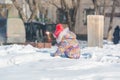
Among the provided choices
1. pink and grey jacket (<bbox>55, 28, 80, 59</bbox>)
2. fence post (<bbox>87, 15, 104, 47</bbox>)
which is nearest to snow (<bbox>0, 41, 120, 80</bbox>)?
pink and grey jacket (<bbox>55, 28, 80, 59</bbox>)

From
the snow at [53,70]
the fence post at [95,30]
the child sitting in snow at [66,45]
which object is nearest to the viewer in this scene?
the snow at [53,70]

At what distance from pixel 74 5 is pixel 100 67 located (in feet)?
74.5

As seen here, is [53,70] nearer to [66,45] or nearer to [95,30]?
[66,45]

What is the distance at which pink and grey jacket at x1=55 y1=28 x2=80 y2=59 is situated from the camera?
14508mm

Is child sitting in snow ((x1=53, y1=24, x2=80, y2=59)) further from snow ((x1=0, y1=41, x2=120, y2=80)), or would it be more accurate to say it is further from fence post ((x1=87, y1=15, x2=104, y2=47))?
fence post ((x1=87, y1=15, x2=104, y2=47))

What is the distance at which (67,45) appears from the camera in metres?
14.6

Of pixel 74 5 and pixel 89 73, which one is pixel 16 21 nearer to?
pixel 74 5

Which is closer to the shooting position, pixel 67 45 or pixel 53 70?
pixel 53 70

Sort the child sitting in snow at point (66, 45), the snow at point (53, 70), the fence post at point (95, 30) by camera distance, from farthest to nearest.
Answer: the fence post at point (95, 30)
the child sitting in snow at point (66, 45)
the snow at point (53, 70)

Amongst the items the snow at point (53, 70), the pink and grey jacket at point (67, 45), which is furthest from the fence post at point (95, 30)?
Result: the snow at point (53, 70)

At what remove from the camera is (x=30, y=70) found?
10.9m

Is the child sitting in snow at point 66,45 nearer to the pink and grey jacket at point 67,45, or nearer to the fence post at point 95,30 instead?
the pink and grey jacket at point 67,45

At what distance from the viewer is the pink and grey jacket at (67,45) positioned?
47.6 feet

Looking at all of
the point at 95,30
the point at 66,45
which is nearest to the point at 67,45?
the point at 66,45
